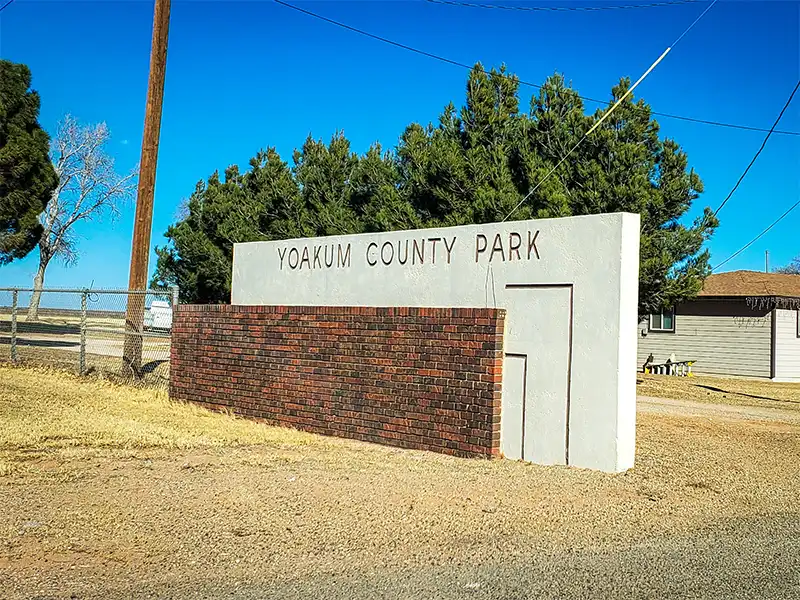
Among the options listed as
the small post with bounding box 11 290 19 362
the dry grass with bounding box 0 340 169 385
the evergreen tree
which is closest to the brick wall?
the dry grass with bounding box 0 340 169 385

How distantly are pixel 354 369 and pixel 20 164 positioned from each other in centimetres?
1776

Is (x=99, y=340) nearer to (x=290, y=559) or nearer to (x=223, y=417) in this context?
(x=223, y=417)

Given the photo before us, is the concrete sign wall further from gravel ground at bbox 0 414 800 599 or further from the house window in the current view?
the house window

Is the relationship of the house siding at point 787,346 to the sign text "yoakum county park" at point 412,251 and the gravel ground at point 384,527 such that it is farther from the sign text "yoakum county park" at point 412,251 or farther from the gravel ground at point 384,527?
the sign text "yoakum county park" at point 412,251

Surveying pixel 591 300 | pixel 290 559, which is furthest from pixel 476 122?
pixel 290 559

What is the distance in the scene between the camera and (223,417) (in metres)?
12.5

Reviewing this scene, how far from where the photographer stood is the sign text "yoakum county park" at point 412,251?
32.2 feet

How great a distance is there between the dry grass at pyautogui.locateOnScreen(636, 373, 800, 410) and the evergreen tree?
60.1 feet

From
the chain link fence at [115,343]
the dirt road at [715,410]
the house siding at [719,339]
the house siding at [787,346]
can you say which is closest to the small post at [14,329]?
the chain link fence at [115,343]

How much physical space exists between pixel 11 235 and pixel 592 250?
21107mm

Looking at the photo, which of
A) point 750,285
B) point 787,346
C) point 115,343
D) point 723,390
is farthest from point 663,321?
point 115,343

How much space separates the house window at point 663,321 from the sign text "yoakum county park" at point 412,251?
18.4m

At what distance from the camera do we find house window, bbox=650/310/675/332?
1104 inches

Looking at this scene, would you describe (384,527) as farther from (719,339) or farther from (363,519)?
(719,339)
